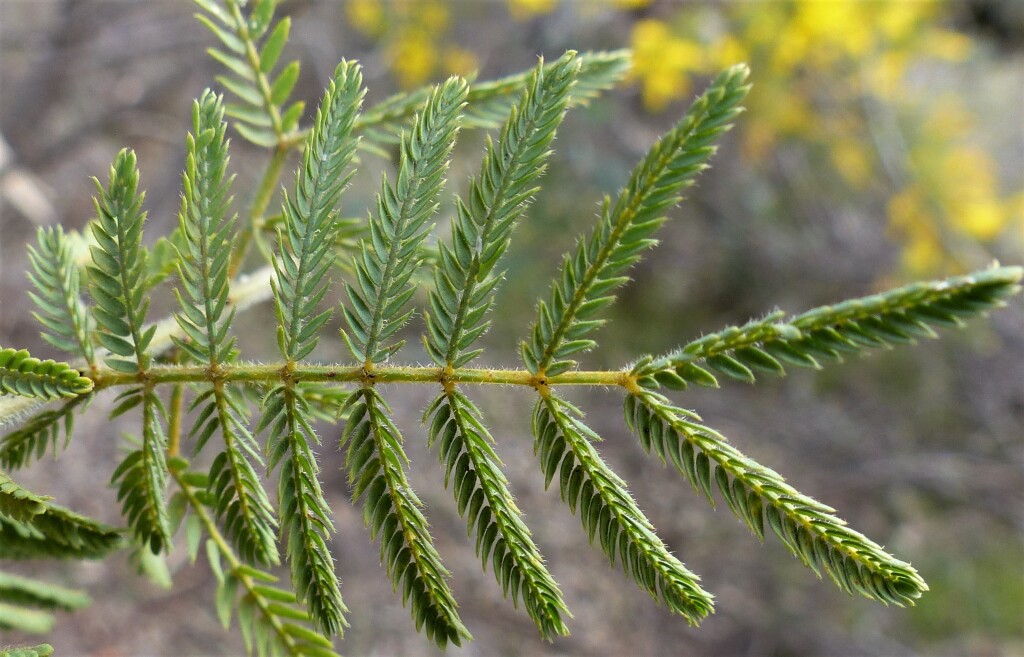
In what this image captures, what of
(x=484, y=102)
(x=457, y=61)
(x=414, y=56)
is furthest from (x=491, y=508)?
(x=457, y=61)

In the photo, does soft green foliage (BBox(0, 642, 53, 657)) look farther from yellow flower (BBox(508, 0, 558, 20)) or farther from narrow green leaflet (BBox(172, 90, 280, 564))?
yellow flower (BBox(508, 0, 558, 20))

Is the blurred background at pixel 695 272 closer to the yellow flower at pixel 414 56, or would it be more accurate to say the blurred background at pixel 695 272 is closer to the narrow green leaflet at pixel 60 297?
the yellow flower at pixel 414 56

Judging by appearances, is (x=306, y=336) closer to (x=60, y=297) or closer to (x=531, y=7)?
(x=60, y=297)

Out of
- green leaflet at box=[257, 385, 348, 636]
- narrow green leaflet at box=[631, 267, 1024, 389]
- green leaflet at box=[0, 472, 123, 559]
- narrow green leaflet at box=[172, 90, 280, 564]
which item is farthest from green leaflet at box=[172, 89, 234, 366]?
narrow green leaflet at box=[631, 267, 1024, 389]

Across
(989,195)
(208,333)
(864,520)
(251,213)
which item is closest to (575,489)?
(208,333)

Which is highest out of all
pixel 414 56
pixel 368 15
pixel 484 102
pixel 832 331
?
pixel 368 15
